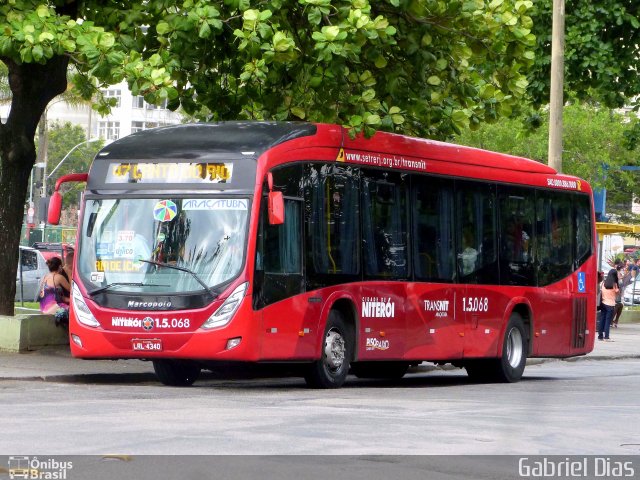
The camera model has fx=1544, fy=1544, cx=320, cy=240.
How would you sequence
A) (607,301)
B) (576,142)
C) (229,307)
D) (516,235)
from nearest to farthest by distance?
(229,307)
(516,235)
(607,301)
(576,142)

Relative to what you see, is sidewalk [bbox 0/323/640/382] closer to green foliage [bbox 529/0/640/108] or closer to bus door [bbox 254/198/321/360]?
bus door [bbox 254/198/321/360]

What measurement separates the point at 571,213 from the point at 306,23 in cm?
591

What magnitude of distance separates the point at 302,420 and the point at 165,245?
4.75 metres

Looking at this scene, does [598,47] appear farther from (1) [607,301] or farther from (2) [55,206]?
(2) [55,206]

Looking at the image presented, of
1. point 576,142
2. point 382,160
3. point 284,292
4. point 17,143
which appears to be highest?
point 576,142

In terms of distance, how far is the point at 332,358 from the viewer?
17.1 meters

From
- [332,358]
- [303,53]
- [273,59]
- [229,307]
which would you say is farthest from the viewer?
Answer: [303,53]

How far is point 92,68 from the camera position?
56.7 ft

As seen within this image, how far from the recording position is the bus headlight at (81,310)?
53.6 ft

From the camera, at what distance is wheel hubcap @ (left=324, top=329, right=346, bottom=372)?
670 inches

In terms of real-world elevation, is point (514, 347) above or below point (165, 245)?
below

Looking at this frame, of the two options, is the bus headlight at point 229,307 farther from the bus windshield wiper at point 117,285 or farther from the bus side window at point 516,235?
the bus side window at point 516,235

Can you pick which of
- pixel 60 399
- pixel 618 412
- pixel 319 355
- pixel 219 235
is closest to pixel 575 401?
pixel 618 412

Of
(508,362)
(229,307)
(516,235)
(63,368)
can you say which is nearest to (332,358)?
(229,307)
